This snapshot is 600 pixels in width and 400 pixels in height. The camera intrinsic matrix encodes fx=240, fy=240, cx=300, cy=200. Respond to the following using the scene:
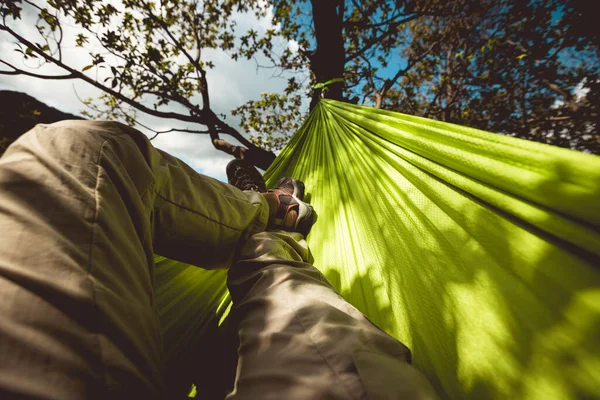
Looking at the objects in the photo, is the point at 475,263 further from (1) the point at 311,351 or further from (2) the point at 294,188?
(2) the point at 294,188

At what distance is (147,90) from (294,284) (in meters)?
2.79

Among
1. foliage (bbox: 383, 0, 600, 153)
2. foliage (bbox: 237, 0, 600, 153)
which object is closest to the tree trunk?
foliage (bbox: 237, 0, 600, 153)

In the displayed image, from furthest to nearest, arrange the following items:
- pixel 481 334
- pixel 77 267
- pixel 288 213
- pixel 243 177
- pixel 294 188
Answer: pixel 243 177 → pixel 294 188 → pixel 288 213 → pixel 481 334 → pixel 77 267

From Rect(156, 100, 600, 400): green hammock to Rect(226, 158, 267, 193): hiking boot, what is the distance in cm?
74

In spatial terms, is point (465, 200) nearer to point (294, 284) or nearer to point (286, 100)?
point (294, 284)

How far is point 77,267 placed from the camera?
1.10ft

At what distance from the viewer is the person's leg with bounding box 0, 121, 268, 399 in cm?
27

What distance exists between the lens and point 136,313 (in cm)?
37

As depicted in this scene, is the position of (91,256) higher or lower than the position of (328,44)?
lower

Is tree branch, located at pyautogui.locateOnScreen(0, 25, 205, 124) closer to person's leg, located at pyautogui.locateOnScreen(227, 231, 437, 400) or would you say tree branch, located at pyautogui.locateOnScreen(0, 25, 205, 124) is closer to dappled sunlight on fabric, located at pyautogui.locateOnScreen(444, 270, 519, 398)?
person's leg, located at pyautogui.locateOnScreen(227, 231, 437, 400)

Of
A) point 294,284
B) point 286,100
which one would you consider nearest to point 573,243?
point 294,284

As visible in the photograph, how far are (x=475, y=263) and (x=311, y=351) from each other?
15.8 inches

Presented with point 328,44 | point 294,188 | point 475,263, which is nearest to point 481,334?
point 475,263

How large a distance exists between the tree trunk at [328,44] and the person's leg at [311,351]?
163 centimetres
